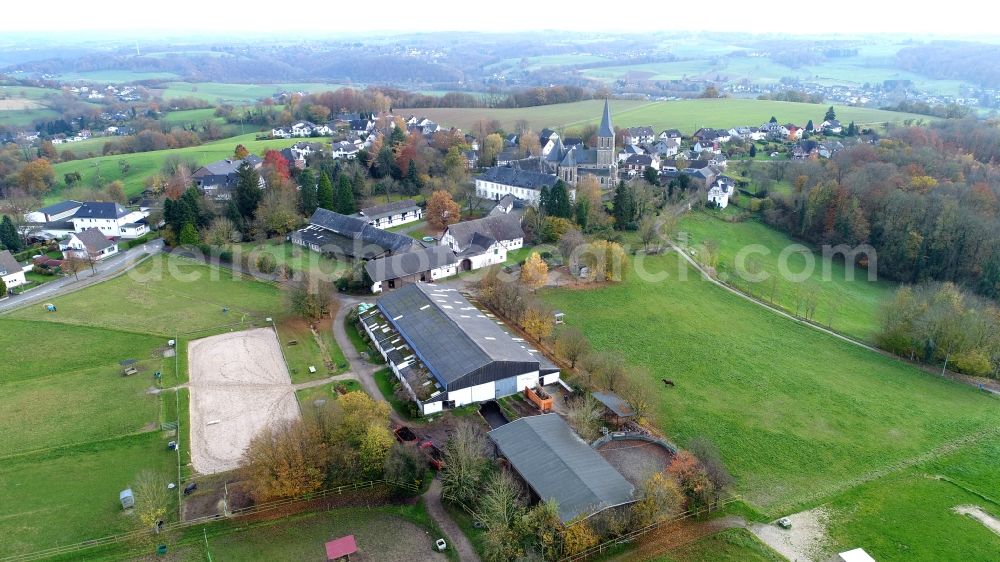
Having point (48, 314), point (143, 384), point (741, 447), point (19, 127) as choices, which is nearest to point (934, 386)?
point (741, 447)

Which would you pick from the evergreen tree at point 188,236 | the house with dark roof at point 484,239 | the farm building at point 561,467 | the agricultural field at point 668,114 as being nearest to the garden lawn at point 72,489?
the farm building at point 561,467

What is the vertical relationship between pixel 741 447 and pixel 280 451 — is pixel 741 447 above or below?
below

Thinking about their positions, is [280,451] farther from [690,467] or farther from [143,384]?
[690,467]

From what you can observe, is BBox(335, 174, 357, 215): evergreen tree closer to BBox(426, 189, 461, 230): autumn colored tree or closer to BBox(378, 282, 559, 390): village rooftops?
BBox(426, 189, 461, 230): autumn colored tree

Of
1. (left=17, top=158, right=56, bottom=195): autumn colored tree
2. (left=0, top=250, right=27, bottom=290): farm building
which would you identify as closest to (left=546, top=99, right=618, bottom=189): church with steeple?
(left=0, top=250, right=27, bottom=290): farm building

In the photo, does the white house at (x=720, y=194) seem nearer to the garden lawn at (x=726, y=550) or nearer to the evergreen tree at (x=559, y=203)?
the evergreen tree at (x=559, y=203)

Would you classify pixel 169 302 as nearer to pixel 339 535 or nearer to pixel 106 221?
pixel 106 221
